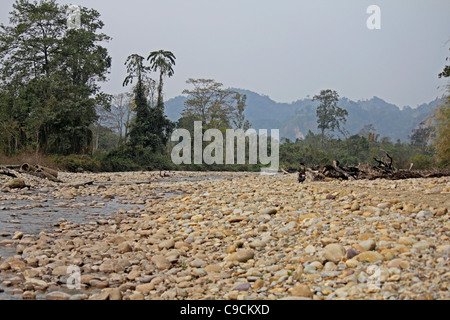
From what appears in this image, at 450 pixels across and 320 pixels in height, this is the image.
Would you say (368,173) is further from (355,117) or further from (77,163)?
(355,117)

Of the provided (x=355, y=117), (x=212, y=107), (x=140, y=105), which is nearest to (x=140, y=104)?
(x=140, y=105)

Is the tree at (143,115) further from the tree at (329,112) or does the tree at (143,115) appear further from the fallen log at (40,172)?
the tree at (329,112)

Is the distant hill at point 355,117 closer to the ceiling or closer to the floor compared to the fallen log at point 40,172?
closer to the ceiling

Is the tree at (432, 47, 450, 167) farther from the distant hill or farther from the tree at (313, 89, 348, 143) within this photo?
the distant hill

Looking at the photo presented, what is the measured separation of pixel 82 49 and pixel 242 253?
21275mm

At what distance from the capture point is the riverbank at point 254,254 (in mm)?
2676

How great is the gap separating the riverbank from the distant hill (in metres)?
91.2

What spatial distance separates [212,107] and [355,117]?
82843 mm

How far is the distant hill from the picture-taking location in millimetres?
102688

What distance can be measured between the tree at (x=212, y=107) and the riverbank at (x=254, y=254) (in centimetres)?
2777

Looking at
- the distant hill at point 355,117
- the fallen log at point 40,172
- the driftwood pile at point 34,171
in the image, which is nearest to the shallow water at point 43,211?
the driftwood pile at point 34,171
